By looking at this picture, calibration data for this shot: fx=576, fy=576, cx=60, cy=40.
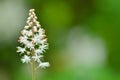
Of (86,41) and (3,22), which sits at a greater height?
(3,22)

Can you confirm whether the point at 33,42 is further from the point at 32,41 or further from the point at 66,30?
the point at 66,30

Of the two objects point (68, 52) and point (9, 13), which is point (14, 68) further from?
point (9, 13)

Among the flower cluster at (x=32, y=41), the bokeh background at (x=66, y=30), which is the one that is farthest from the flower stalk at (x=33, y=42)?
the bokeh background at (x=66, y=30)

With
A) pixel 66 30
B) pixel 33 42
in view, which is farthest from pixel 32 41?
pixel 66 30

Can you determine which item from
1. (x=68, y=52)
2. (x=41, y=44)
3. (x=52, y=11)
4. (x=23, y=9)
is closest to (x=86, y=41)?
(x=68, y=52)

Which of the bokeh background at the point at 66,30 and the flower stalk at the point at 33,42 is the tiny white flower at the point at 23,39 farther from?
the bokeh background at the point at 66,30

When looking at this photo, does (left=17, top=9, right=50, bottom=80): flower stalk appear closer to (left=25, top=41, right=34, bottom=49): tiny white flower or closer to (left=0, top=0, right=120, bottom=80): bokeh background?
(left=25, top=41, right=34, bottom=49): tiny white flower
